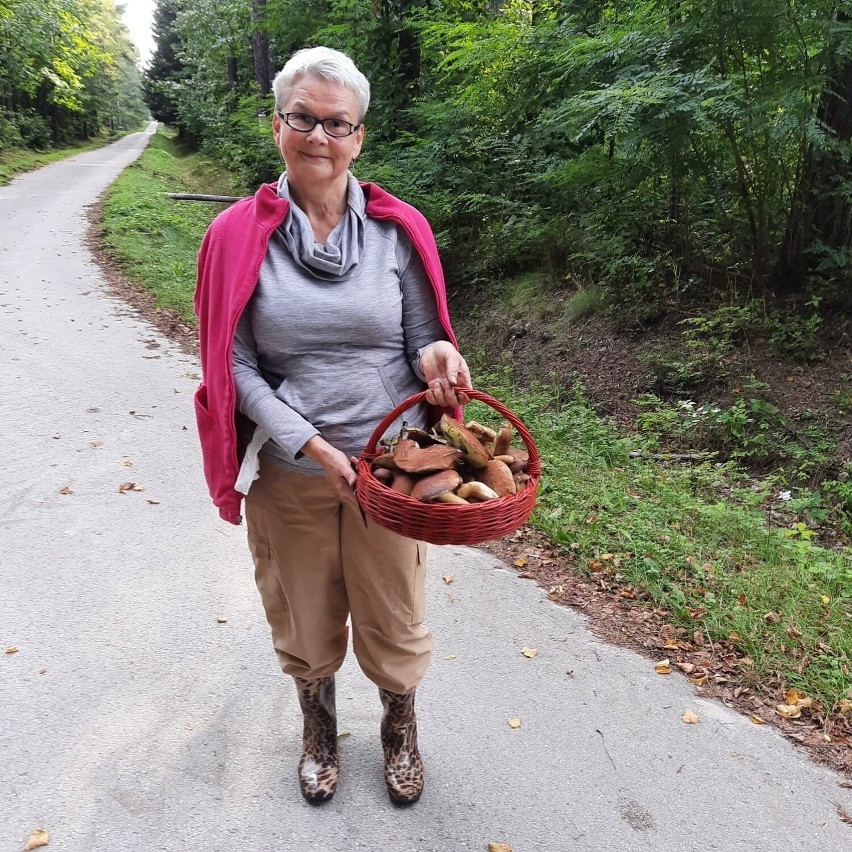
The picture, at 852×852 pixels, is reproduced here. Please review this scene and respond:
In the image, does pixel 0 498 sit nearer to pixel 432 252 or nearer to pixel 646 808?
pixel 432 252

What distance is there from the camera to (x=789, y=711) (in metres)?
2.83

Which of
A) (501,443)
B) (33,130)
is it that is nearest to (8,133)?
(33,130)

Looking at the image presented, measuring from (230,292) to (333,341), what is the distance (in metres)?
0.30

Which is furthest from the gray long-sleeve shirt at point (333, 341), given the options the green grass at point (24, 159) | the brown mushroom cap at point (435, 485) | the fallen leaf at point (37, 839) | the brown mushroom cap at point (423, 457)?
the green grass at point (24, 159)

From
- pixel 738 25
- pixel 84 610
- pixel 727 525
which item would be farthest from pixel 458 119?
pixel 84 610

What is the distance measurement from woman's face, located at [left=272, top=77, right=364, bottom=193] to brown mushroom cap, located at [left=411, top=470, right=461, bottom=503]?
0.88m

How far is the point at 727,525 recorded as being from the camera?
163 inches

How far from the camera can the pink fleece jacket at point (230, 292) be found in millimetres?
1895

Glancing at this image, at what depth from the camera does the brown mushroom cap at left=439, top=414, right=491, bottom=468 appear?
1825 mm

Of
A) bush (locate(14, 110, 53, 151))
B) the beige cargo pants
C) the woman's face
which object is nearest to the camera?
the woman's face

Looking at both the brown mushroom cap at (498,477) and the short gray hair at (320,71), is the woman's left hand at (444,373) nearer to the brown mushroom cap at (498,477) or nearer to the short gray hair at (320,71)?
the brown mushroom cap at (498,477)

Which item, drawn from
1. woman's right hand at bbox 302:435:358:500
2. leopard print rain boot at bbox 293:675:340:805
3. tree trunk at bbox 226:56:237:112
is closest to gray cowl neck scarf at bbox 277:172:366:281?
woman's right hand at bbox 302:435:358:500

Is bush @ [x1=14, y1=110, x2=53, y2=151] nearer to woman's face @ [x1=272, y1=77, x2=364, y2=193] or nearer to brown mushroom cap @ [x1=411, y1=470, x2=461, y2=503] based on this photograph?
woman's face @ [x1=272, y1=77, x2=364, y2=193]

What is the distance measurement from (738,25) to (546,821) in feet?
18.6
